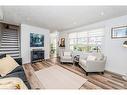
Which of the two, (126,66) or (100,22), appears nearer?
(126,66)

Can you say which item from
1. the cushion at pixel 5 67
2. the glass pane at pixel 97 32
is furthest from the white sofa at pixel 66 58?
the cushion at pixel 5 67

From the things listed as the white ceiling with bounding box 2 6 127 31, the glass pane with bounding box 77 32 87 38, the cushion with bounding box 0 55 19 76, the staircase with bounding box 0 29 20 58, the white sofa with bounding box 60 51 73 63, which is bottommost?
the white sofa with bounding box 60 51 73 63

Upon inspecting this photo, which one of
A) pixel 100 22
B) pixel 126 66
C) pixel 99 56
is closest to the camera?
pixel 126 66

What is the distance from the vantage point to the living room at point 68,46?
2797 mm

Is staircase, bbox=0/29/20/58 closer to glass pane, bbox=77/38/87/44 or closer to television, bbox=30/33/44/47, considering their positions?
television, bbox=30/33/44/47

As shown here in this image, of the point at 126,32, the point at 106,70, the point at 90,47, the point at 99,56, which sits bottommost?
the point at 106,70

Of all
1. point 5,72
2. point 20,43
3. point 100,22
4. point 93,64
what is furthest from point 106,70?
point 20,43

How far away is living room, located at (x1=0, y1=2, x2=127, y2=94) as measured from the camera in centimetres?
280

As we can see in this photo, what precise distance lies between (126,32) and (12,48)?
5.49 meters

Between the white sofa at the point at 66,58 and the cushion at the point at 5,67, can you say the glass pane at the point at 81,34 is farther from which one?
the cushion at the point at 5,67

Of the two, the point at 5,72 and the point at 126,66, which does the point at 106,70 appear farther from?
the point at 5,72

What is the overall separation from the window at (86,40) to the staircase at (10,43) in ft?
11.7

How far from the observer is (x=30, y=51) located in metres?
5.61

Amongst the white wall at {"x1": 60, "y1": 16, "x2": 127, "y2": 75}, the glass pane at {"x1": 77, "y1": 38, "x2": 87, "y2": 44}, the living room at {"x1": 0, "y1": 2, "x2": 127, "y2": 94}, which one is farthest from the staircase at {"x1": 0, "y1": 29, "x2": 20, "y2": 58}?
the white wall at {"x1": 60, "y1": 16, "x2": 127, "y2": 75}
